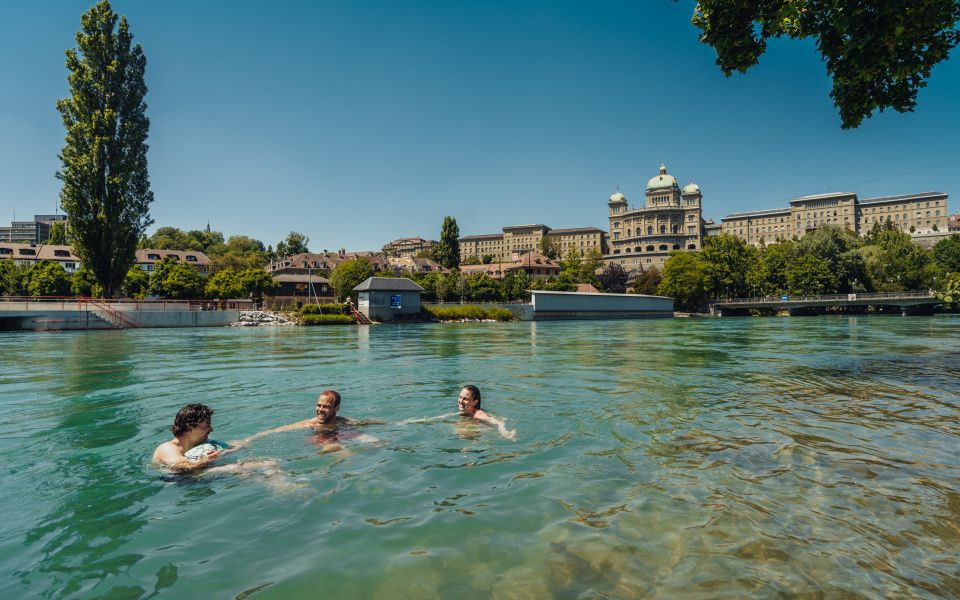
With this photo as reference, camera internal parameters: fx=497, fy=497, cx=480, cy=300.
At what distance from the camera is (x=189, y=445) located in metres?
5.95

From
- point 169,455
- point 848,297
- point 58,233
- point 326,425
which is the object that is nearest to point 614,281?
point 848,297

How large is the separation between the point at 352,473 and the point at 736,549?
388 centimetres

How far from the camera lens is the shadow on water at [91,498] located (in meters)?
3.54

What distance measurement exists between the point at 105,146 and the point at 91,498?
44.9m

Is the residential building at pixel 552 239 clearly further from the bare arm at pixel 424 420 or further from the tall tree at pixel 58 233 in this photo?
the bare arm at pixel 424 420

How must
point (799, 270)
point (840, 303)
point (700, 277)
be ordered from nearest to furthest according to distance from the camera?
point (840, 303)
point (799, 270)
point (700, 277)

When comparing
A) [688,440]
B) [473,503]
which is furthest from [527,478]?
[688,440]

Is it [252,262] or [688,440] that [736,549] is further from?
[252,262]

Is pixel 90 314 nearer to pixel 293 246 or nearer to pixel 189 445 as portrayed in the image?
pixel 189 445

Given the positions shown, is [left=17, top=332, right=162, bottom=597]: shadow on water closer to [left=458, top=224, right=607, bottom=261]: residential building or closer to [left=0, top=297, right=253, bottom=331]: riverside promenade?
[left=0, top=297, right=253, bottom=331]: riverside promenade

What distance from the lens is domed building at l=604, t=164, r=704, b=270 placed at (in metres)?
157

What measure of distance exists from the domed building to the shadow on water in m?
152

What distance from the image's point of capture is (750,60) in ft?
40.1

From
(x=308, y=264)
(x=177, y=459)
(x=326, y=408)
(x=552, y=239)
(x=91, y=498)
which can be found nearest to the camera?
(x=91, y=498)
